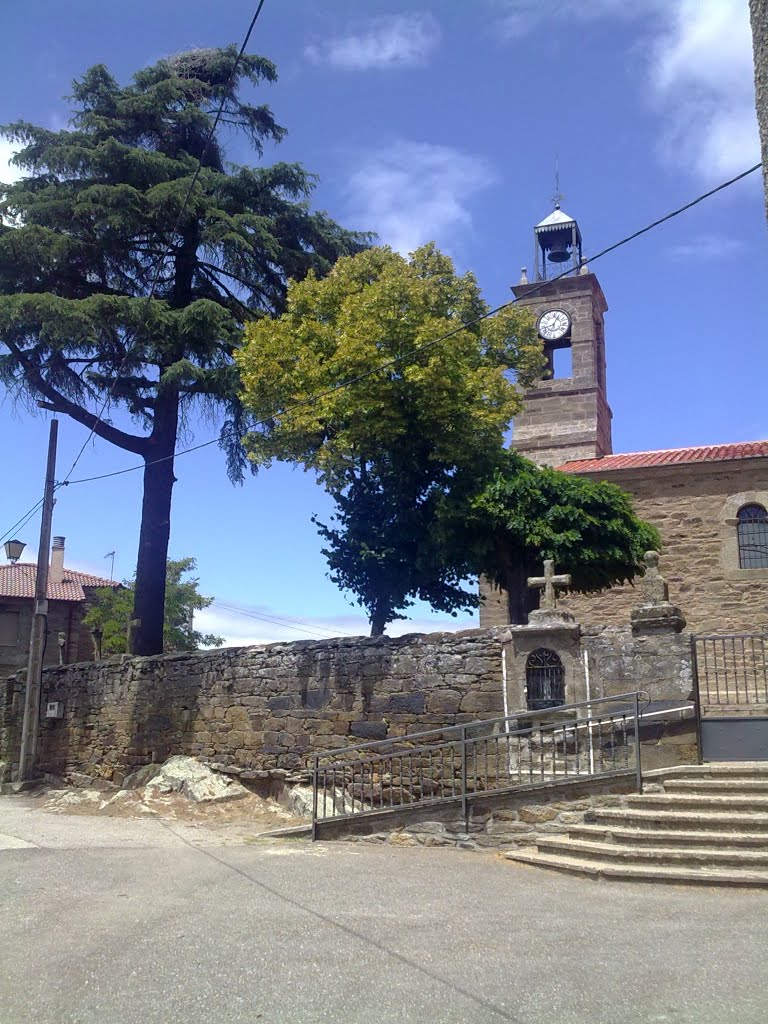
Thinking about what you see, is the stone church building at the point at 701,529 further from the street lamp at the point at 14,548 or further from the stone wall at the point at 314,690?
the street lamp at the point at 14,548

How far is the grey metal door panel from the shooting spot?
948 cm

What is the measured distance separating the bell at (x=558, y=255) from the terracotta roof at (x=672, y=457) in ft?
21.9

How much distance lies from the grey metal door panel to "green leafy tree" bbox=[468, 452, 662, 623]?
571cm

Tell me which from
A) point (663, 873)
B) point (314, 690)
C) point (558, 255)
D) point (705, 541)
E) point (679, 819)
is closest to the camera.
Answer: point (663, 873)

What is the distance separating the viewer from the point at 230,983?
17.2 ft

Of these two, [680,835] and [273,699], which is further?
[273,699]

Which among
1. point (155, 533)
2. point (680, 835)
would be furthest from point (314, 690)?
point (155, 533)

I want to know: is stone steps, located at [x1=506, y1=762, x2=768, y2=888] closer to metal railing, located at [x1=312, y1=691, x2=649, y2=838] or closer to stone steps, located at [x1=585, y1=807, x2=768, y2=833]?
stone steps, located at [x1=585, y1=807, x2=768, y2=833]

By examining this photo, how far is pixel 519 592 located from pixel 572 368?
1195 centimetres

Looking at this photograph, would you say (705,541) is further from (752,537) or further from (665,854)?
(665,854)

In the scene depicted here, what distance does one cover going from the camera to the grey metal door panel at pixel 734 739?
9.48 meters

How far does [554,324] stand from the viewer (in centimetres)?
2652

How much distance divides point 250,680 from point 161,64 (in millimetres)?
16067

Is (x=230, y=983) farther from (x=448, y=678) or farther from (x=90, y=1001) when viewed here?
(x=448, y=678)
